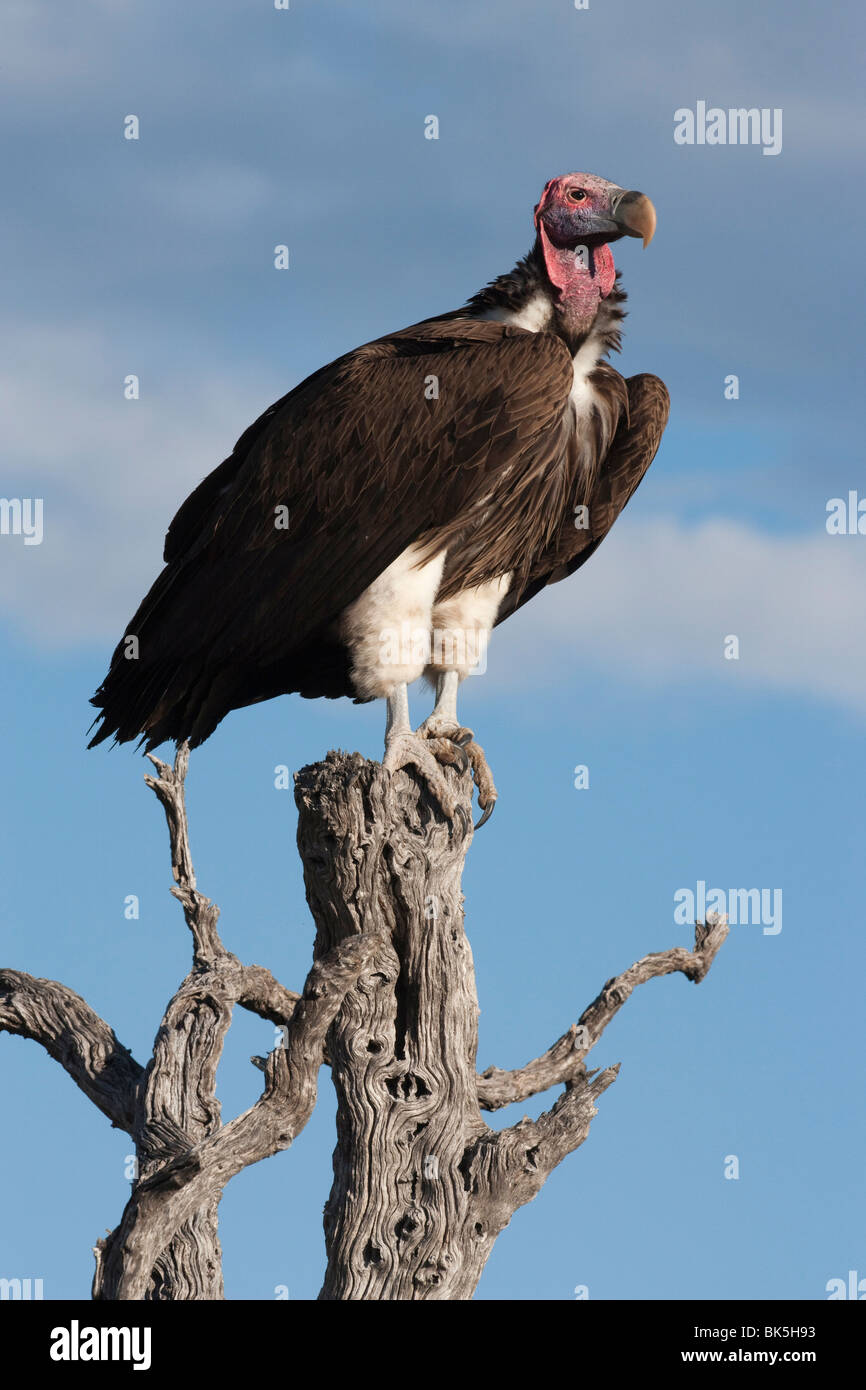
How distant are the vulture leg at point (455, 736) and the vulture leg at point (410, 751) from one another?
0.17 meters

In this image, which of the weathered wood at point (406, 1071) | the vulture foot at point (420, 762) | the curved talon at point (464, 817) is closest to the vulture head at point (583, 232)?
the vulture foot at point (420, 762)

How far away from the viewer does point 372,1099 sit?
22.7ft

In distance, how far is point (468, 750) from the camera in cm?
788

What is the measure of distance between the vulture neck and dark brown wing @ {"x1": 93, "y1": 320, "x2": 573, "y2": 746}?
36 cm

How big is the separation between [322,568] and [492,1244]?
10.4 ft

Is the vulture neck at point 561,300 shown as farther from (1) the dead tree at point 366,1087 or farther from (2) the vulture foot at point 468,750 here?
(1) the dead tree at point 366,1087

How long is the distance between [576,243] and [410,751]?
3122 mm

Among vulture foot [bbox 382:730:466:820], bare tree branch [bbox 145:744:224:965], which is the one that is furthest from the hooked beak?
bare tree branch [bbox 145:744:224:965]

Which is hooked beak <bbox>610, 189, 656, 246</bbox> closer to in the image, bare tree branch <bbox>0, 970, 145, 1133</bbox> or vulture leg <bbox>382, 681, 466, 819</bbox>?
vulture leg <bbox>382, 681, 466, 819</bbox>

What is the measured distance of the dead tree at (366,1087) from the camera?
649 centimetres

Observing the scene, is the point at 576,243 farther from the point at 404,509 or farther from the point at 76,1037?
the point at 76,1037

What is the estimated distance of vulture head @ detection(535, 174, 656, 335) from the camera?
335 inches
